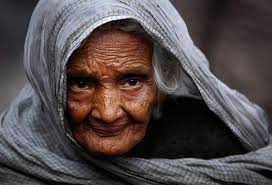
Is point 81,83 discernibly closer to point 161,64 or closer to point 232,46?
point 161,64

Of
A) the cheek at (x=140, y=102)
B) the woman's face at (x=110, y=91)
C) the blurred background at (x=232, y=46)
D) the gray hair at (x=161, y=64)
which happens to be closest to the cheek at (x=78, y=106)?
the woman's face at (x=110, y=91)

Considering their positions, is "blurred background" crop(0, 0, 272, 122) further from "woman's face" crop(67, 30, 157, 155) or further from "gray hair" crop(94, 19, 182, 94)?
"woman's face" crop(67, 30, 157, 155)

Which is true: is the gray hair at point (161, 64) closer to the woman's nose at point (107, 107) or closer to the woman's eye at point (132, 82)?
the woman's eye at point (132, 82)

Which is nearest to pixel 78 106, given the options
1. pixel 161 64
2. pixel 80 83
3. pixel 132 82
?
pixel 80 83

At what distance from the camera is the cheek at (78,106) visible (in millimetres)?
3404

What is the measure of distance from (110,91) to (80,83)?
12 centimetres

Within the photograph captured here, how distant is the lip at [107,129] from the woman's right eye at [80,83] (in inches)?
5.6

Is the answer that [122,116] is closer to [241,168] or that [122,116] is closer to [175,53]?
[175,53]

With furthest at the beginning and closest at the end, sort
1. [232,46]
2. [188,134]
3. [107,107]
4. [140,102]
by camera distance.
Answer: [232,46] → [188,134] → [140,102] → [107,107]

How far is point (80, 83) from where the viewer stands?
340cm

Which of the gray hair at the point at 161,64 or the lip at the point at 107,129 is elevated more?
the gray hair at the point at 161,64

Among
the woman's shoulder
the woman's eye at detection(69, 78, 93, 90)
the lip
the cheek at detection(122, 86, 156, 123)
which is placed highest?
the woman's eye at detection(69, 78, 93, 90)

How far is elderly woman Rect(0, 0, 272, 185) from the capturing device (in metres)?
3.34

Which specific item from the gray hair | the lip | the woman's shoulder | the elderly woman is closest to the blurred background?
the elderly woman
